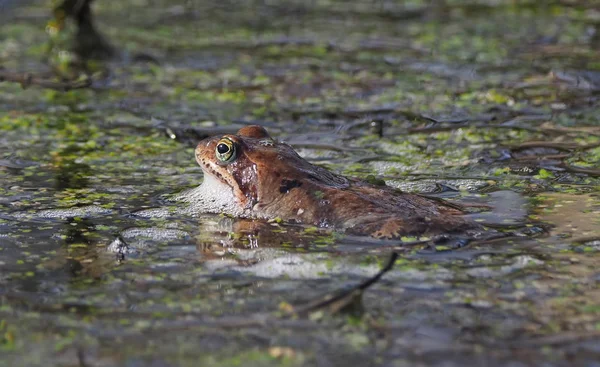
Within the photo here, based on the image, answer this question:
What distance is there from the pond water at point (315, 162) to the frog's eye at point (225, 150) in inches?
15.9

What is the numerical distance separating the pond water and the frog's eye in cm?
40

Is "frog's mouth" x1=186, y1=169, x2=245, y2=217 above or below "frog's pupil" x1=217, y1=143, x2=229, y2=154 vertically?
below

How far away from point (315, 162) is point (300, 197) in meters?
1.80

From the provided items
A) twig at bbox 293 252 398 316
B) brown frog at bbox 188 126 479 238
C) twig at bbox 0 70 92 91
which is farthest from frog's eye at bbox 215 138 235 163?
twig at bbox 0 70 92 91

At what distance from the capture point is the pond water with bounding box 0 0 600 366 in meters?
4.48

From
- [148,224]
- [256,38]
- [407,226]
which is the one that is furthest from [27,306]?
[256,38]

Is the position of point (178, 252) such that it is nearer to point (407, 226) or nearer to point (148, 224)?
point (148, 224)

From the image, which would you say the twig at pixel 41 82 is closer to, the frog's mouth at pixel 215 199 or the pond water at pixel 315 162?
the pond water at pixel 315 162

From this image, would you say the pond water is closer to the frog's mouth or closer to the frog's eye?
the frog's mouth

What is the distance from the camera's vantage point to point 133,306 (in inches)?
191

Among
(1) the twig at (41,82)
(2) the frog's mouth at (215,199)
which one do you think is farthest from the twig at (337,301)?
(1) the twig at (41,82)

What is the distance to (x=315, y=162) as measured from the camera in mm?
7941

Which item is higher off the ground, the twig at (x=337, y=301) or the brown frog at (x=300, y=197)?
the brown frog at (x=300, y=197)

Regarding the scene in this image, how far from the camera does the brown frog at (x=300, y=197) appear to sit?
19.2ft
